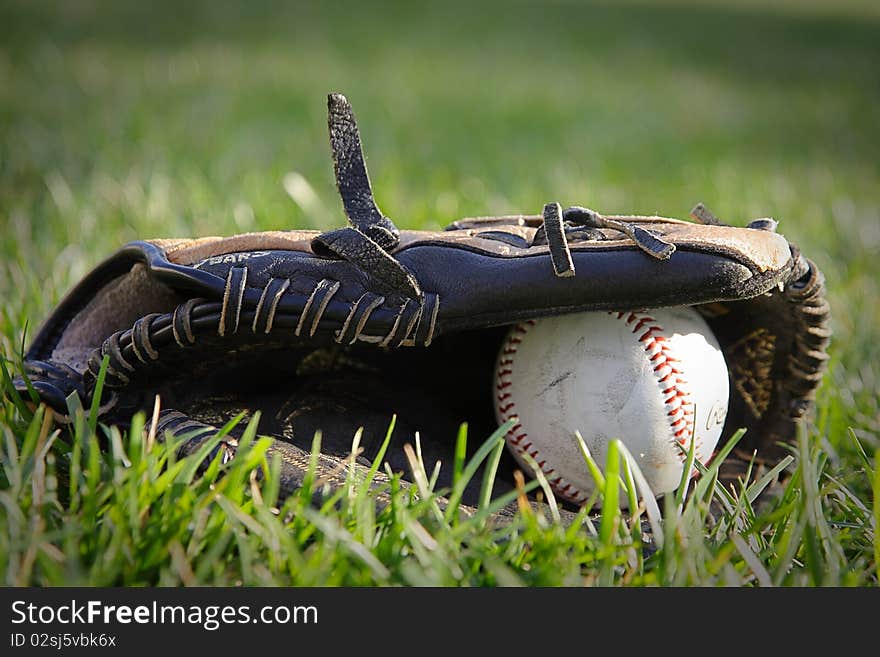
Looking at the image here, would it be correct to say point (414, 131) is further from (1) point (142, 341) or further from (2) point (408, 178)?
(1) point (142, 341)

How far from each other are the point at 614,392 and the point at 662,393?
0.09 meters

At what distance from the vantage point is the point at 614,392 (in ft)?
5.68

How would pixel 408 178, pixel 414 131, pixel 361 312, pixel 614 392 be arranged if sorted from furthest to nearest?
pixel 414 131, pixel 408 178, pixel 614 392, pixel 361 312

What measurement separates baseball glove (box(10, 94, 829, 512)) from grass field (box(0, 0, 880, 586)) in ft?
0.56

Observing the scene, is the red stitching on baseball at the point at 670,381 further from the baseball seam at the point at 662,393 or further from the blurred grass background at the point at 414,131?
the blurred grass background at the point at 414,131

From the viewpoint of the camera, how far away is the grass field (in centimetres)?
136

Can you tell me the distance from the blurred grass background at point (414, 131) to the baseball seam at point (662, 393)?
0.61 meters

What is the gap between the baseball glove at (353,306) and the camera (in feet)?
5.35

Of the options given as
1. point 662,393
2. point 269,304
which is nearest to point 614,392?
point 662,393

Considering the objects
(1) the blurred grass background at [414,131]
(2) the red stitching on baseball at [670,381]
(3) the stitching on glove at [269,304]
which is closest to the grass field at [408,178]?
(1) the blurred grass background at [414,131]

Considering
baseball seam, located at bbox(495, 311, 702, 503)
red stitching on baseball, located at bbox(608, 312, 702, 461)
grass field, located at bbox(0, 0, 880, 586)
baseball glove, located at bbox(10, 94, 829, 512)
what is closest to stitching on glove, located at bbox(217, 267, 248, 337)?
baseball glove, located at bbox(10, 94, 829, 512)

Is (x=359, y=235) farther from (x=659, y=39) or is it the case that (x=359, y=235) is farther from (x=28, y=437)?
(x=659, y=39)

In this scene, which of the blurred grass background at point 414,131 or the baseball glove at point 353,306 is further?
the blurred grass background at point 414,131

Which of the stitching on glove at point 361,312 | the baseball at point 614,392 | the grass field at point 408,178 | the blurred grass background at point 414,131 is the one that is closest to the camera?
the grass field at point 408,178
